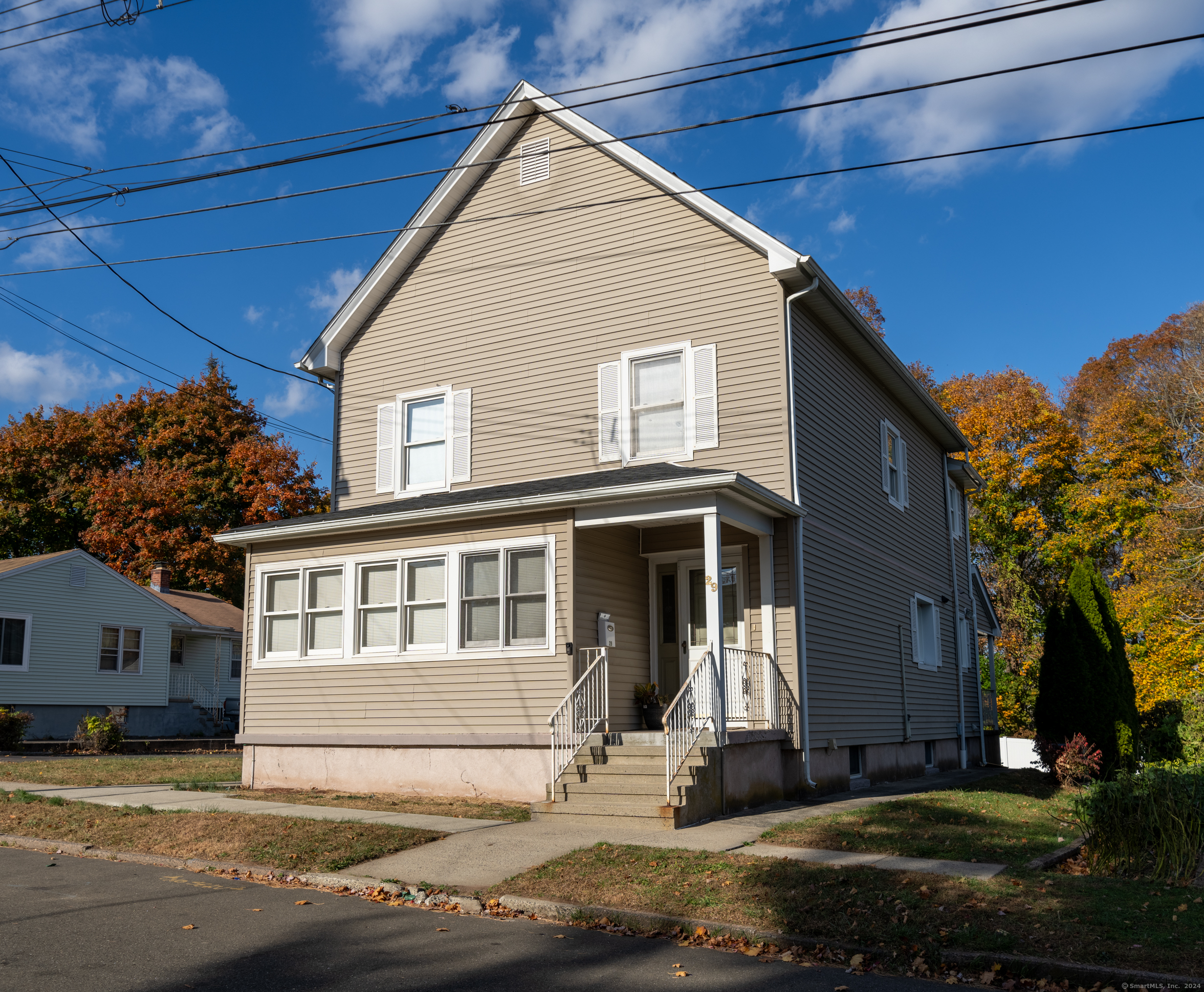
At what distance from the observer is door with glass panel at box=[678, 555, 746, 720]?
Answer: 14.2 metres

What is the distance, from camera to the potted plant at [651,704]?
14.2 meters

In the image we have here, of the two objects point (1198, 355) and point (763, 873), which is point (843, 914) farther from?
point (1198, 355)

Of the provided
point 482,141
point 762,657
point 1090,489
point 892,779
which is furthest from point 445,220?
point 1090,489

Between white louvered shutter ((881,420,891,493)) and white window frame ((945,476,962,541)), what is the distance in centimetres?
472

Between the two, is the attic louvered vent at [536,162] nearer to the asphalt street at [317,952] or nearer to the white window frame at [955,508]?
the white window frame at [955,508]

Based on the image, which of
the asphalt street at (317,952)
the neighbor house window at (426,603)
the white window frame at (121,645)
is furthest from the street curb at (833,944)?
the white window frame at (121,645)

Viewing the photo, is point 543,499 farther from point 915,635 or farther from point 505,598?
point 915,635

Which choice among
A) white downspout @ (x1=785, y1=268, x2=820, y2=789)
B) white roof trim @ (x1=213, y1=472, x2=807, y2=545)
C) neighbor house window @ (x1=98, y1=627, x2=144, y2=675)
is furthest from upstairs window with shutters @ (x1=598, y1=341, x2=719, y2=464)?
neighbor house window @ (x1=98, y1=627, x2=144, y2=675)

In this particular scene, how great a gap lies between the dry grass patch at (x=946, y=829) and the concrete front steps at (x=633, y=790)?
972mm

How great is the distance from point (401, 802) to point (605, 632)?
3.40m

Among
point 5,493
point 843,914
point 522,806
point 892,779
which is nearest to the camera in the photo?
point 843,914

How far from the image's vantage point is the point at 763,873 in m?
8.04

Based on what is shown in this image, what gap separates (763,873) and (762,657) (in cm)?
559

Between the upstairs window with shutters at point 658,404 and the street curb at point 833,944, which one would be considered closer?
the street curb at point 833,944
